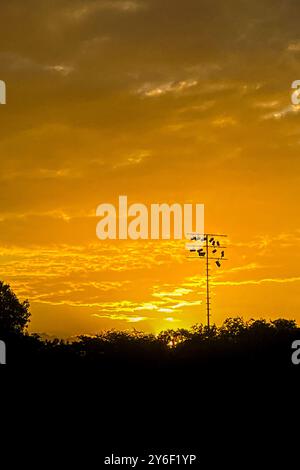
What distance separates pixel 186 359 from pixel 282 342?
8.86 metres

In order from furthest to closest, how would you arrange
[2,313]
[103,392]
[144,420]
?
[2,313]
[103,392]
[144,420]

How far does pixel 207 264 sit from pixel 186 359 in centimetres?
2623

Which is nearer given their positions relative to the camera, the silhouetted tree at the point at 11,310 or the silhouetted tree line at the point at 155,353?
the silhouetted tree line at the point at 155,353

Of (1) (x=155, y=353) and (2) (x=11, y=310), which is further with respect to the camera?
(2) (x=11, y=310)

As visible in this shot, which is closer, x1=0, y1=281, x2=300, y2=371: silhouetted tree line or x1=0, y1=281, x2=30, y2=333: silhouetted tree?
x1=0, y1=281, x2=300, y2=371: silhouetted tree line

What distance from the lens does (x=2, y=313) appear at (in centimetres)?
9731
